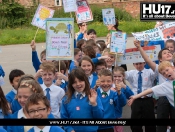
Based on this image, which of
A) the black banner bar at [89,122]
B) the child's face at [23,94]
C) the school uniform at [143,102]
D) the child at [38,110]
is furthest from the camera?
the school uniform at [143,102]

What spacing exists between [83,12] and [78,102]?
5664 millimetres

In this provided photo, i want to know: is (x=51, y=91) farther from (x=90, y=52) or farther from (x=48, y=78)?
(x=90, y=52)

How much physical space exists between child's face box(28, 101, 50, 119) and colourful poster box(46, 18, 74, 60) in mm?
2313

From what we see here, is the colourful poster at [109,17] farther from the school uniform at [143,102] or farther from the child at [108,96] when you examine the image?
the child at [108,96]

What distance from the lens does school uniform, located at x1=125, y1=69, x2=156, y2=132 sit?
5.61m

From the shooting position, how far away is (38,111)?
318cm

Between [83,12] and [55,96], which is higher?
[83,12]

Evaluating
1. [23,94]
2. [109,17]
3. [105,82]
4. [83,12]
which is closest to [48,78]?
[105,82]

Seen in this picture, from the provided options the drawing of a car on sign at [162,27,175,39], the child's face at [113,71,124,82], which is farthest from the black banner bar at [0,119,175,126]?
the drawing of a car on sign at [162,27,175,39]

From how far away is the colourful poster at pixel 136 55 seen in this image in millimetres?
6086

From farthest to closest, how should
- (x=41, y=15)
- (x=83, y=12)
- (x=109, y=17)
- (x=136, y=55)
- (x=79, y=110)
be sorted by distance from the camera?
(x=109, y=17) → (x=83, y=12) → (x=41, y=15) → (x=136, y=55) → (x=79, y=110)

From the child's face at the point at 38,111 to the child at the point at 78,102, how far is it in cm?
88

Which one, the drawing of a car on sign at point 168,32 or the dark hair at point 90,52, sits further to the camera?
the drawing of a car on sign at point 168,32

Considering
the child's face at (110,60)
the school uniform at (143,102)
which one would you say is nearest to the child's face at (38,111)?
the school uniform at (143,102)
